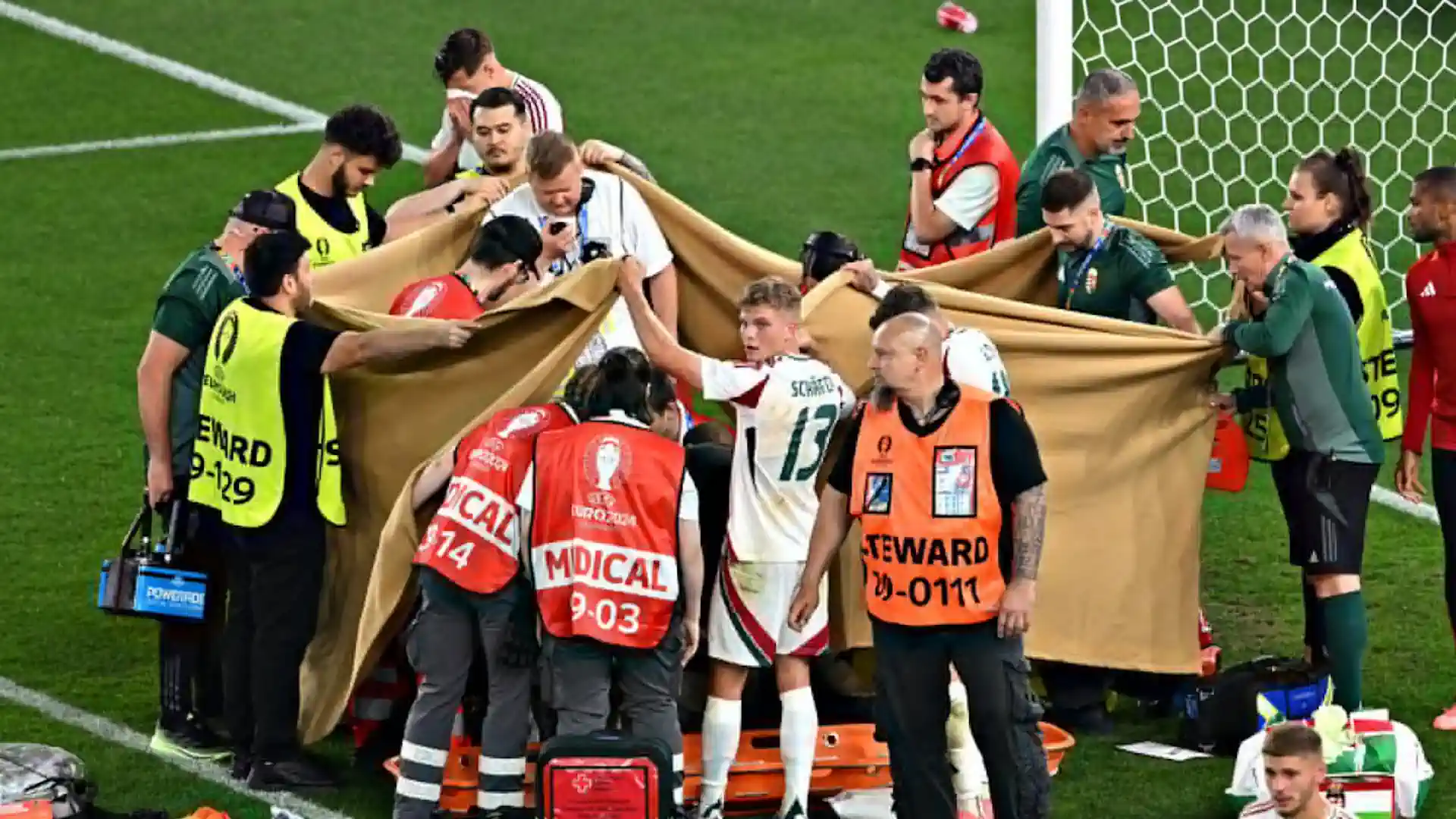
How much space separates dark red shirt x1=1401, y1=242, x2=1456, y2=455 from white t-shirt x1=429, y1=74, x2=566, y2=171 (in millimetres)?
3414

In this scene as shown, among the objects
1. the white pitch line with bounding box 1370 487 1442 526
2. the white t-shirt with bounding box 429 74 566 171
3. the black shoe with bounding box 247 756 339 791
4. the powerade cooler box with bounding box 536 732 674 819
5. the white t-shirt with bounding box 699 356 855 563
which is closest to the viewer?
the powerade cooler box with bounding box 536 732 674 819

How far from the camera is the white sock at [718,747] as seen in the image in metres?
8.15

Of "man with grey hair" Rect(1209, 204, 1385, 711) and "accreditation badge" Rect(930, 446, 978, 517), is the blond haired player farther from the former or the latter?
"man with grey hair" Rect(1209, 204, 1385, 711)

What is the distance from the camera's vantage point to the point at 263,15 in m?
20.2

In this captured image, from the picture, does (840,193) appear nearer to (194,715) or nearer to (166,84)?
(166,84)

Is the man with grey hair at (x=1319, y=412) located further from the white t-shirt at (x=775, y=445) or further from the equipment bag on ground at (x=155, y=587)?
the equipment bag on ground at (x=155, y=587)

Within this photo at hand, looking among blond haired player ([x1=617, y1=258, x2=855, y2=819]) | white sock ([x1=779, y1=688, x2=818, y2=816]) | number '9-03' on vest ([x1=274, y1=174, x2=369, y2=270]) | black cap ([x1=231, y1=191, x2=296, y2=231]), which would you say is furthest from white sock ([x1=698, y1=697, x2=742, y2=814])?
number '9-03' on vest ([x1=274, y1=174, x2=369, y2=270])

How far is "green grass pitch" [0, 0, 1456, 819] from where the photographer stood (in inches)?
372

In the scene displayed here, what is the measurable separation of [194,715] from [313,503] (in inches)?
37.0

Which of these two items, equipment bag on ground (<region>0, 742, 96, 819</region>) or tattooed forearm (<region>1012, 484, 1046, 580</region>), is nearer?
tattooed forearm (<region>1012, 484, 1046, 580</region>)

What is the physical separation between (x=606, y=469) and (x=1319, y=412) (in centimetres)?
235

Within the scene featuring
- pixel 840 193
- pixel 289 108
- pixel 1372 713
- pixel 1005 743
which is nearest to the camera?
pixel 1005 743

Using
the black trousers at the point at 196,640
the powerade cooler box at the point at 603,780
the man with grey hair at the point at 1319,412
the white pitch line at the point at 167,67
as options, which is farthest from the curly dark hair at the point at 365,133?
the white pitch line at the point at 167,67

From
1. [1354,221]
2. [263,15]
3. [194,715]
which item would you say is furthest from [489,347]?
[263,15]
